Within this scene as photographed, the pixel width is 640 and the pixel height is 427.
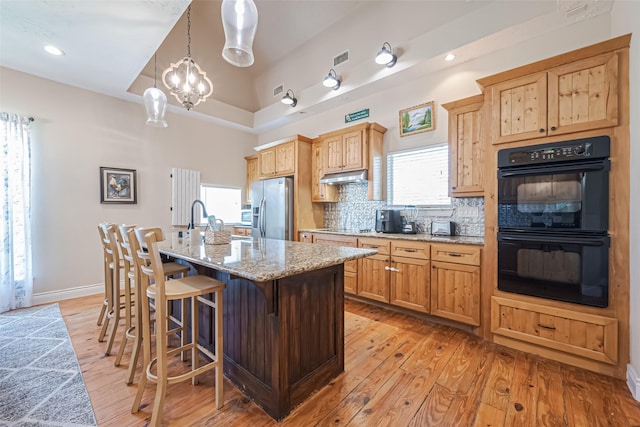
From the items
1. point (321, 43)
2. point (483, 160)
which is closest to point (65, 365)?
point (483, 160)

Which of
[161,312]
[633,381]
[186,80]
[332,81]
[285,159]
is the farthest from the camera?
[285,159]

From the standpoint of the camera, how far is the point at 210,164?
5.16 m

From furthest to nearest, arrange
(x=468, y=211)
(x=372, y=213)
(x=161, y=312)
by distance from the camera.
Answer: (x=372, y=213)
(x=468, y=211)
(x=161, y=312)

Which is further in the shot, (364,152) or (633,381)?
(364,152)

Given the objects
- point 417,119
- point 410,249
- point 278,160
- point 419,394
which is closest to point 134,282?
point 419,394

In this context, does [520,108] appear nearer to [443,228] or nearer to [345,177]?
[443,228]

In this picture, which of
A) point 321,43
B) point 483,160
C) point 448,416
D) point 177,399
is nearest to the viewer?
point 448,416

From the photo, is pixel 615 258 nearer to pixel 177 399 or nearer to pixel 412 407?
pixel 412 407

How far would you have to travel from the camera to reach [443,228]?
3.08 metres

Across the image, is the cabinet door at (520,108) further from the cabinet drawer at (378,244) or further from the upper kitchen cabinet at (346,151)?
the upper kitchen cabinet at (346,151)

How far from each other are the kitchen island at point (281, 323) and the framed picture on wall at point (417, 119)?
2.40 meters

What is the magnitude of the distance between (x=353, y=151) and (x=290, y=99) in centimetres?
170

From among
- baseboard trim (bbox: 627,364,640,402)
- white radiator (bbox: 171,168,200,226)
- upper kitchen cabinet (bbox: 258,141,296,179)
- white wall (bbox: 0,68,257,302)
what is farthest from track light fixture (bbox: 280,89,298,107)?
baseboard trim (bbox: 627,364,640,402)

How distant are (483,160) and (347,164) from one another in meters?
1.75
